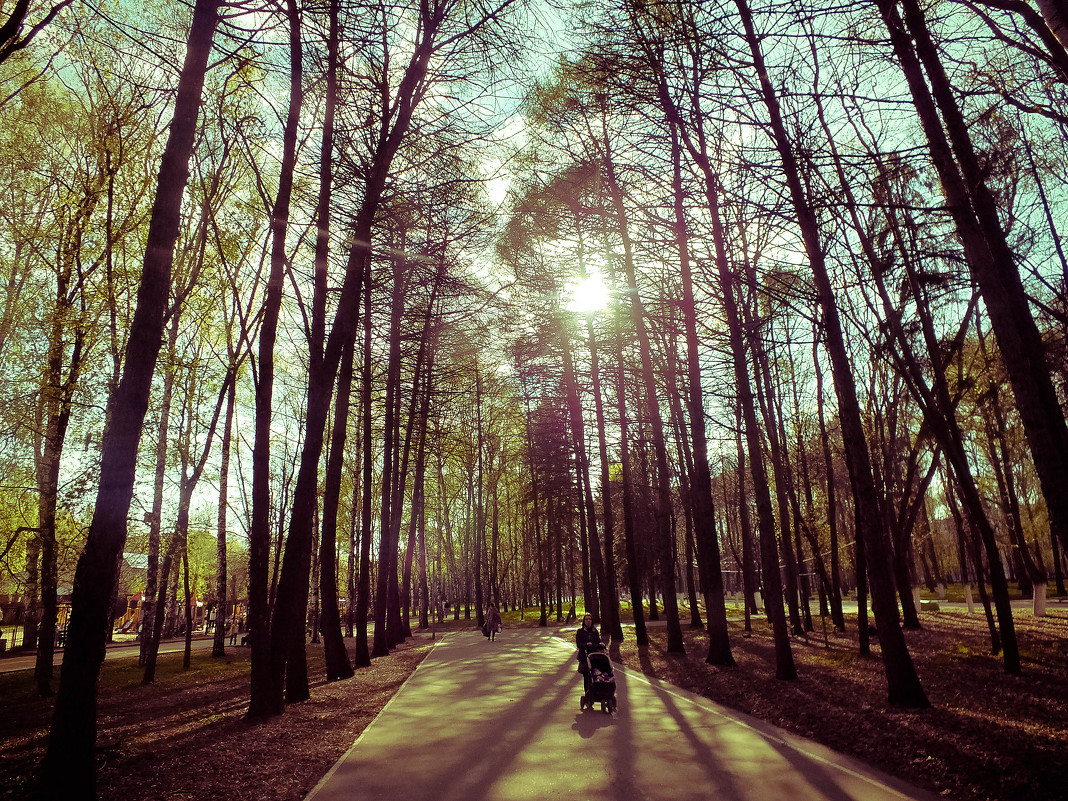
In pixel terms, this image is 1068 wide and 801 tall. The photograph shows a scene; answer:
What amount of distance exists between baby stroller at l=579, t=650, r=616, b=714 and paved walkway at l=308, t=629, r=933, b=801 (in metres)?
0.18

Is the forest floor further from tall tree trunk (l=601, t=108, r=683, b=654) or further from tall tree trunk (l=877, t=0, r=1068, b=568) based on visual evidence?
tall tree trunk (l=877, t=0, r=1068, b=568)

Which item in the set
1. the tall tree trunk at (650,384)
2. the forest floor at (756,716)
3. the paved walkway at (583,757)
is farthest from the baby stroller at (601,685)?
the tall tree trunk at (650,384)

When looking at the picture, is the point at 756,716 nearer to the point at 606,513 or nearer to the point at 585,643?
the point at 585,643

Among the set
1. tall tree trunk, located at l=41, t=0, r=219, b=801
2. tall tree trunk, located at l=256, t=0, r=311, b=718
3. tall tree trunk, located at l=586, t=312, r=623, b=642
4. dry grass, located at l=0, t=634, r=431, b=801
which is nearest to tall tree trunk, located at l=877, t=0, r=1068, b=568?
dry grass, located at l=0, t=634, r=431, b=801

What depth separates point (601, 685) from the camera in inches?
311

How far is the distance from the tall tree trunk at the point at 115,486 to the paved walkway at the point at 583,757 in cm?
202

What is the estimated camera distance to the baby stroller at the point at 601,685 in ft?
25.9

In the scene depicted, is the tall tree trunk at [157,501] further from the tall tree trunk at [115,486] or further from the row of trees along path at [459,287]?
the tall tree trunk at [115,486]

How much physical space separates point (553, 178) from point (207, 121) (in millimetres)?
8375

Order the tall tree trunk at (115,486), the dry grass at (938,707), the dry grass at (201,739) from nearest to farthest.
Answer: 1. the dry grass at (938,707)
2. the tall tree trunk at (115,486)
3. the dry grass at (201,739)

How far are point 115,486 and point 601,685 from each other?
6223 millimetres

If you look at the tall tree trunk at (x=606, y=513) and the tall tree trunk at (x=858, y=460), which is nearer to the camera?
the tall tree trunk at (x=858, y=460)

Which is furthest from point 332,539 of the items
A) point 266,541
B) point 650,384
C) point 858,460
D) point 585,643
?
point 858,460

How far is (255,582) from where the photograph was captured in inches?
350
